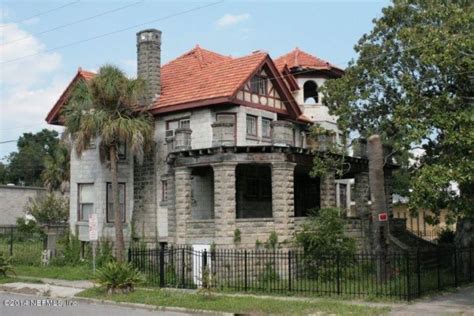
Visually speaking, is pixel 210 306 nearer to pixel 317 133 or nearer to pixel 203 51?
pixel 317 133

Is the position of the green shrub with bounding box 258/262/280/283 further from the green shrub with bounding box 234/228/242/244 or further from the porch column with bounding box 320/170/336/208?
the porch column with bounding box 320/170/336/208

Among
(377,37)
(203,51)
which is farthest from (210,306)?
(203,51)

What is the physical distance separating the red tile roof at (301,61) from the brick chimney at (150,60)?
21.2ft

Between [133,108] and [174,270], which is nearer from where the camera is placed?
[174,270]

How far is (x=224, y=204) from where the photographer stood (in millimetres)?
22812

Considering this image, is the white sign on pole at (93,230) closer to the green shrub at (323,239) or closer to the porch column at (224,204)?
the porch column at (224,204)

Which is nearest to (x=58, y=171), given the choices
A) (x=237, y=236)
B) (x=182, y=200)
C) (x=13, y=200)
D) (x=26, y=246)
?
(x=13, y=200)

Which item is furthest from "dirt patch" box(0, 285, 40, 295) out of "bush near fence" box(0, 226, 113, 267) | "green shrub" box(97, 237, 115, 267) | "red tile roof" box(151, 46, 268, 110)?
"red tile roof" box(151, 46, 268, 110)

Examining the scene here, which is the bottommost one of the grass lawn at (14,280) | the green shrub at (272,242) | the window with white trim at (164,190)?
the grass lawn at (14,280)

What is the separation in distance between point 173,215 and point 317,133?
6.72 m

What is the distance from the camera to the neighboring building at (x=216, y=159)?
76.4ft

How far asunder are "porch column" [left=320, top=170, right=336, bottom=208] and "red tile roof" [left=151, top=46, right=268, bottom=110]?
5307 millimetres

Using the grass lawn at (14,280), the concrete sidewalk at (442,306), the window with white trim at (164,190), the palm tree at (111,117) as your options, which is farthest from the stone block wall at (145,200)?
the concrete sidewalk at (442,306)

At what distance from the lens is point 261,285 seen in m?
20.6
